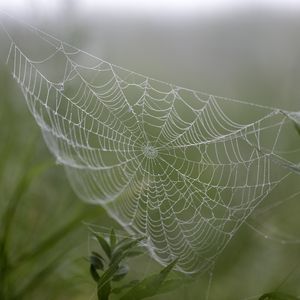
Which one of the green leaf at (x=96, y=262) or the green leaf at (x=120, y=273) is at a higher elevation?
the green leaf at (x=96, y=262)

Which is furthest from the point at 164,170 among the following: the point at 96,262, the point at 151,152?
the point at 96,262

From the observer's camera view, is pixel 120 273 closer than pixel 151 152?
Yes

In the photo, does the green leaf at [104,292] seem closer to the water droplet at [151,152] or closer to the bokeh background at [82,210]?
the bokeh background at [82,210]

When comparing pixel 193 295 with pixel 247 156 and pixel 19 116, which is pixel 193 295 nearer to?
pixel 247 156

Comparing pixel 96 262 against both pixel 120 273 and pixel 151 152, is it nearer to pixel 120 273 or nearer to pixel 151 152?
pixel 120 273

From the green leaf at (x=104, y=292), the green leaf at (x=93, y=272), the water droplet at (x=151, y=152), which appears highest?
the water droplet at (x=151, y=152)

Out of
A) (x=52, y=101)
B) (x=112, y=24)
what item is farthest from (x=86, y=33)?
(x=112, y=24)

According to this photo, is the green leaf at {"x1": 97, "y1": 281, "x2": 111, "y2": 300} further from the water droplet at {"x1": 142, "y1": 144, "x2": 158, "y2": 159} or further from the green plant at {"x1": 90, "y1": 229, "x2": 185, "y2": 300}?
the water droplet at {"x1": 142, "y1": 144, "x2": 158, "y2": 159}

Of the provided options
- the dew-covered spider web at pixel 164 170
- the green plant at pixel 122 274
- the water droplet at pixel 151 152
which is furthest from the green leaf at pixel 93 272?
the water droplet at pixel 151 152
